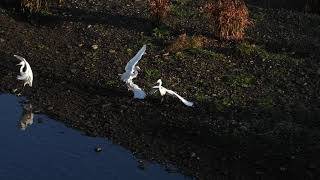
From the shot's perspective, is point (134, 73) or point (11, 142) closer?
point (11, 142)

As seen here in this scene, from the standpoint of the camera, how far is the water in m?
10.2

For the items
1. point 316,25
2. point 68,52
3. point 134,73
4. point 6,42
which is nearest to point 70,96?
point 134,73

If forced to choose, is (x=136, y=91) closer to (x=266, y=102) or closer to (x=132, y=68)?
(x=132, y=68)

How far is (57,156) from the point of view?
35.4 ft

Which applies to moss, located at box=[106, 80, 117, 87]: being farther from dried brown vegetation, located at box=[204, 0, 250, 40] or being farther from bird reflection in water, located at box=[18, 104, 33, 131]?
dried brown vegetation, located at box=[204, 0, 250, 40]

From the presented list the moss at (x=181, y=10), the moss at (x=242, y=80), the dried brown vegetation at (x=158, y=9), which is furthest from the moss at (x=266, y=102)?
the moss at (x=181, y=10)

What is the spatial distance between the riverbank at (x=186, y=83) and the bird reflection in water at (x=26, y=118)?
23 centimetres

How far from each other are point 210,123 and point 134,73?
186 centimetres

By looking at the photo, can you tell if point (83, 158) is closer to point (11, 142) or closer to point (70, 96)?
point (11, 142)

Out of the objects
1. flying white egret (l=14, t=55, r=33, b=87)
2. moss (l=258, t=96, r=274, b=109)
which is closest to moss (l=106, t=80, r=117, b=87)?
flying white egret (l=14, t=55, r=33, b=87)

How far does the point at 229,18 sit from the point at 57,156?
6244mm

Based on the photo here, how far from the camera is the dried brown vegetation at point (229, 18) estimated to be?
15242mm

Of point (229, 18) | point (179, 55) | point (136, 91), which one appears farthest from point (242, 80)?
point (136, 91)

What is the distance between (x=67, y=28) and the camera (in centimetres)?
1647
